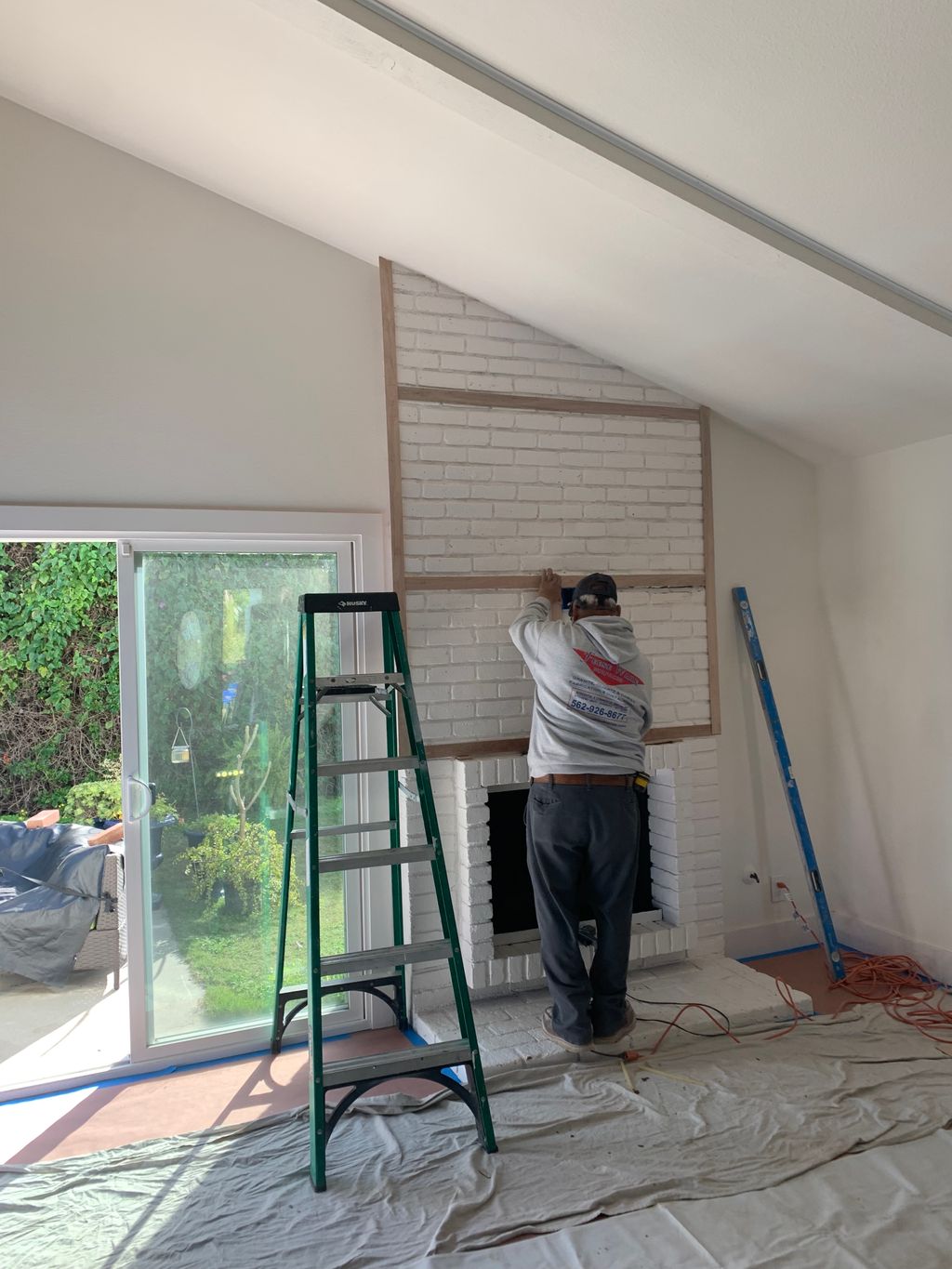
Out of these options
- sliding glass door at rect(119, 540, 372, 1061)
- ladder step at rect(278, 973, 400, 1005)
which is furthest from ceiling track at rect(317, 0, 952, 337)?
ladder step at rect(278, 973, 400, 1005)

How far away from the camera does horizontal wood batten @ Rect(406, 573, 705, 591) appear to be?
3826mm

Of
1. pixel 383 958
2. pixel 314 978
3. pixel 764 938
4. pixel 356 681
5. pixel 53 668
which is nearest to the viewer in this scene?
pixel 314 978

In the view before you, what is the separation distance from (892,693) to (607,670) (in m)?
1.67

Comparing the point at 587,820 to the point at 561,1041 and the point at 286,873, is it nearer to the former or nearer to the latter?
the point at 561,1041

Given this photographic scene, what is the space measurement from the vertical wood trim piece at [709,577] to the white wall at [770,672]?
0.26 feet

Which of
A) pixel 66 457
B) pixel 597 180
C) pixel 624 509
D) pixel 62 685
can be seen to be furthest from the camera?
pixel 62 685

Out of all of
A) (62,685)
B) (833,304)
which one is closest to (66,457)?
(833,304)

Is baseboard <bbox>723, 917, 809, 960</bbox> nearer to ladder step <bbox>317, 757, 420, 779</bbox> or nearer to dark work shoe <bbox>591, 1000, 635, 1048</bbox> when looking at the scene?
dark work shoe <bbox>591, 1000, 635, 1048</bbox>

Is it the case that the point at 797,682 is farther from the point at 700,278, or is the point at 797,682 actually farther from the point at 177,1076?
the point at 177,1076

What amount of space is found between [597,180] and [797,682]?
8.96 ft

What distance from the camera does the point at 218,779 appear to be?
367 centimetres

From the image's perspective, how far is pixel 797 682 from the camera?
4.56 metres

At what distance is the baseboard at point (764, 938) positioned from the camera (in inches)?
173

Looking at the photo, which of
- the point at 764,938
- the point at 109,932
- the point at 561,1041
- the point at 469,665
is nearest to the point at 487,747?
the point at 469,665
